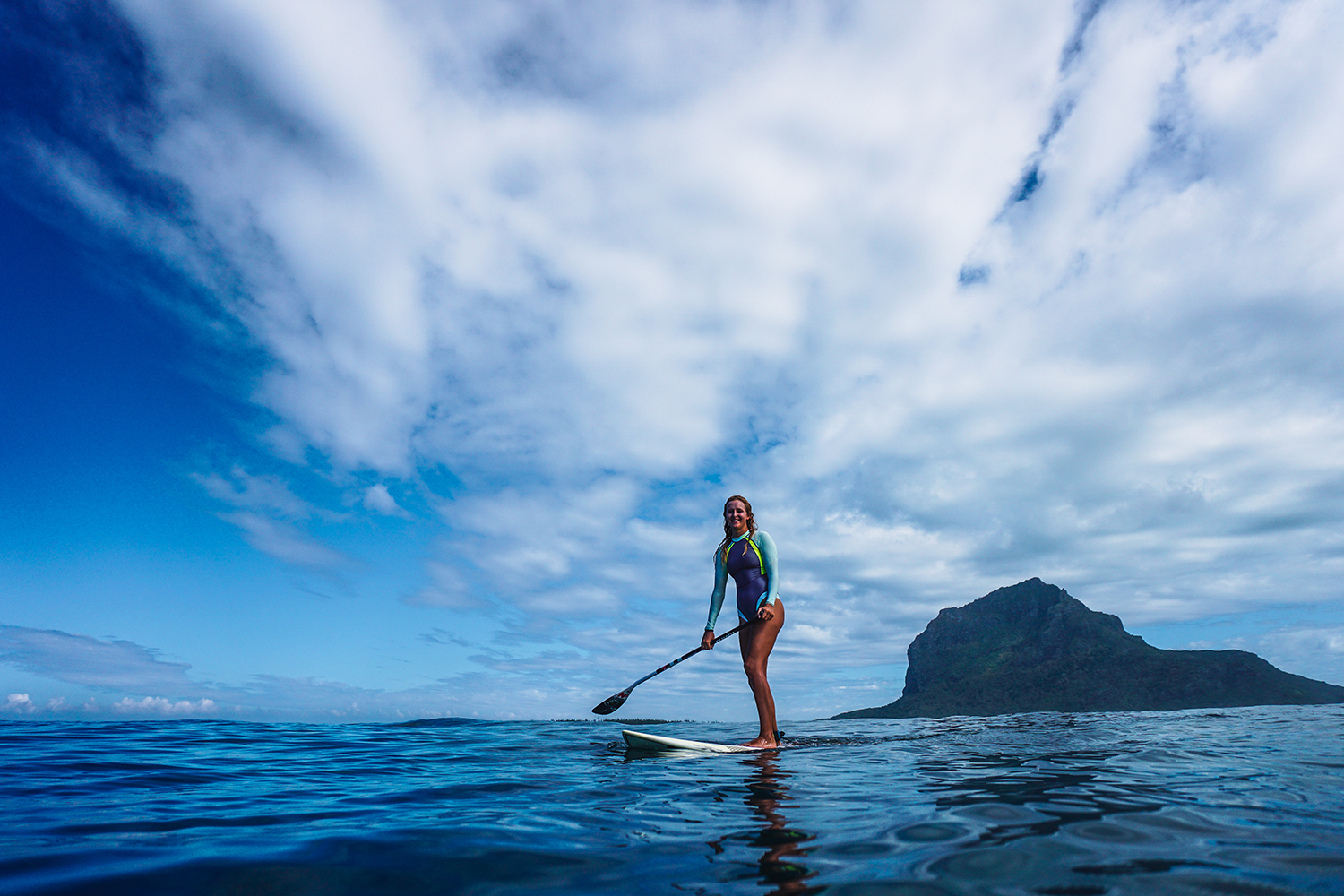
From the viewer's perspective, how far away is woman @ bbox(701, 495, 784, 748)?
31.7 feet

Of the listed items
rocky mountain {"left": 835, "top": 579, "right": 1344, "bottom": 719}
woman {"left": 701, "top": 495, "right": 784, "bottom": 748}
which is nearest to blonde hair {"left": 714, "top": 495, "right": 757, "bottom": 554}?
woman {"left": 701, "top": 495, "right": 784, "bottom": 748}

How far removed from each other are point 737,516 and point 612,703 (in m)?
4.28

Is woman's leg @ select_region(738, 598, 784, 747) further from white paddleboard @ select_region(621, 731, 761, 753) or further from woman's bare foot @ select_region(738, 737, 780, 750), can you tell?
white paddleboard @ select_region(621, 731, 761, 753)

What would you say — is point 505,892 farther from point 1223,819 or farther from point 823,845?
point 1223,819

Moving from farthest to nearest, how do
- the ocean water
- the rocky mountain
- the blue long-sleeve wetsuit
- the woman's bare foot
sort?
1. the rocky mountain
2. the blue long-sleeve wetsuit
3. the woman's bare foot
4. the ocean water

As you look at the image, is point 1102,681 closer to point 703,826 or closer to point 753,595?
point 753,595

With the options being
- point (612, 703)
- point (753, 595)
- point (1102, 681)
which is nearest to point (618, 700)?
point (612, 703)

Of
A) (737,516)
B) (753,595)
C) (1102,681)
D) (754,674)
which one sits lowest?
(1102,681)

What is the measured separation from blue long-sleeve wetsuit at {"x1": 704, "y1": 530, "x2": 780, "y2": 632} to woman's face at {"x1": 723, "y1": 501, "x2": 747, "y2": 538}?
0.44 ft

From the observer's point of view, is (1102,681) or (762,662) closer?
(762,662)

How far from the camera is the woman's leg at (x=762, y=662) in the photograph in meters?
9.55

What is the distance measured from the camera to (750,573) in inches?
409

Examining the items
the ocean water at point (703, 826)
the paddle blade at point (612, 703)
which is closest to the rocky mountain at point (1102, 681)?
the paddle blade at point (612, 703)

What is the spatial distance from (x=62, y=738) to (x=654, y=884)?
52.3 feet
